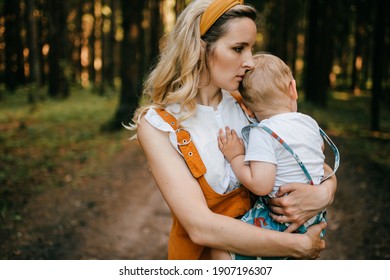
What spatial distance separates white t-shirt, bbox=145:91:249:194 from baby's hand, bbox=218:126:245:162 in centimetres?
4

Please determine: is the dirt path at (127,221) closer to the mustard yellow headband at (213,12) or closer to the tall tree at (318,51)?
the mustard yellow headband at (213,12)

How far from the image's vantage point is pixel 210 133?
2.25m

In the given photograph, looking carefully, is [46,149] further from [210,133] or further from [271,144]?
[271,144]

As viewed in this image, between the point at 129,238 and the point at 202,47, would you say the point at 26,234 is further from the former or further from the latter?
the point at 202,47

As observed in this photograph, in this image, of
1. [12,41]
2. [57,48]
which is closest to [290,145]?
[57,48]

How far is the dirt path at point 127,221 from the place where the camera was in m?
5.45

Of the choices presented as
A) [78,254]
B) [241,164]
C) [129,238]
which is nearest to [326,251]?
[129,238]

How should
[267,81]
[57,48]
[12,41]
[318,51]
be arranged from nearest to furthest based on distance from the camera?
[267,81] < [318,51] < [57,48] < [12,41]

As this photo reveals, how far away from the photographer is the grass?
6824mm

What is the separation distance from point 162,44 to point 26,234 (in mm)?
4137

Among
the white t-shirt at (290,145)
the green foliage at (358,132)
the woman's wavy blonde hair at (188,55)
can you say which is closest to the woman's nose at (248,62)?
the woman's wavy blonde hair at (188,55)

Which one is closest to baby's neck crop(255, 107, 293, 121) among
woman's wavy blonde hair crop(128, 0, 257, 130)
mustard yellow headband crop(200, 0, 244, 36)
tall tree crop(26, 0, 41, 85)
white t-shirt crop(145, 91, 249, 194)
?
white t-shirt crop(145, 91, 249, 194)

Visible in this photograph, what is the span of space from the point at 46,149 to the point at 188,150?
7.83m

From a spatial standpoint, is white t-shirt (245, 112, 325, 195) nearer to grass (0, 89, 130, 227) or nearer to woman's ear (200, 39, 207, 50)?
woman's ear (200, 39, 207, 50)
